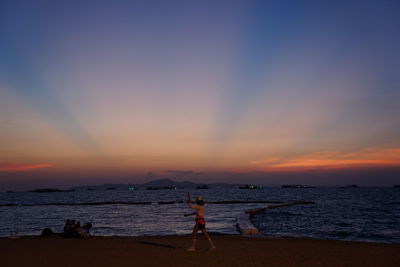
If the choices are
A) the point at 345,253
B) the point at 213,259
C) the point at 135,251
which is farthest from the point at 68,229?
the point at 345,253

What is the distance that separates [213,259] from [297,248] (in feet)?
15.0

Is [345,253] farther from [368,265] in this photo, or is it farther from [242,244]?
[242,244]

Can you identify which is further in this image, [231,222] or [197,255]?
[231,222]

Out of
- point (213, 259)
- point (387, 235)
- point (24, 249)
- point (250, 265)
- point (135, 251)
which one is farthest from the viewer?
point (387, 235)

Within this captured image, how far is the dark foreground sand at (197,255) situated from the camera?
1221cm

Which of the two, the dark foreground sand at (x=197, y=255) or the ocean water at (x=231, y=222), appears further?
the ocean water at (x=231, y=222)

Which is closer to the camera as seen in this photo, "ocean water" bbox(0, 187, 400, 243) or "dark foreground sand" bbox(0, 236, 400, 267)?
"dark foreground sand" bbox(0, 236, 400, 267)

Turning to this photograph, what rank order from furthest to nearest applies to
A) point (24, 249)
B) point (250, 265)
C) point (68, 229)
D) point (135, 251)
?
1. point (68, 229)
2. point (24, 249)
3. point (135, 251)
4. point (250, 265)

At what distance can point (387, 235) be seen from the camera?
26.8 m

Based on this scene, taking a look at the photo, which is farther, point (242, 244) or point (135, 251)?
point (242, 244)

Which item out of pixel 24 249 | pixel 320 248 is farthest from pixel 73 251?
pixel 320 248

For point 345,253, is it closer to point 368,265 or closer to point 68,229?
point 368,265

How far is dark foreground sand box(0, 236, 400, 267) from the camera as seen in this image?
40.1 ft

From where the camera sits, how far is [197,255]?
13562mm
